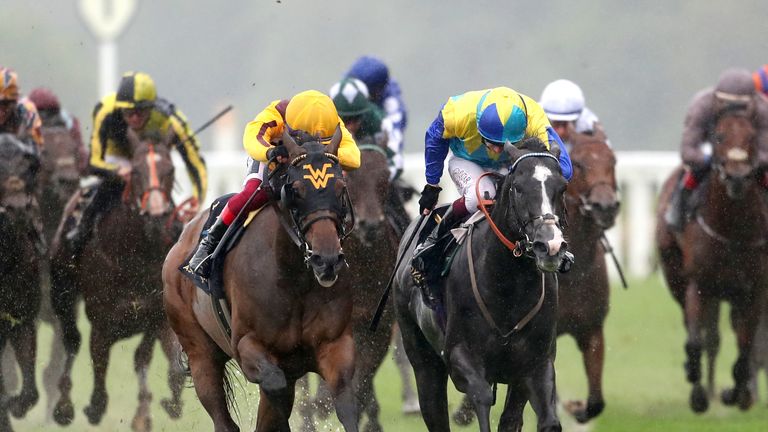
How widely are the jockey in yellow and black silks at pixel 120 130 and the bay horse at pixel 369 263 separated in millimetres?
1884

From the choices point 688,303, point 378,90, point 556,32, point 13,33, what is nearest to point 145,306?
point 378,90

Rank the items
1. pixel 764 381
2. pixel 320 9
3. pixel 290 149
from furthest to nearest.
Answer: pixel 320 9 → pixel 764 381 → pixel 290 149

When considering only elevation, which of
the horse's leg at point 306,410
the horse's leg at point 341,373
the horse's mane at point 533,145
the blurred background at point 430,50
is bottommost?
the blurred background at point 430,50

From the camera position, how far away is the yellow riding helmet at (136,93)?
10820 mm

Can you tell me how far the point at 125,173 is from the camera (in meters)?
10.6

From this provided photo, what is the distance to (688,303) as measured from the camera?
10805 mm

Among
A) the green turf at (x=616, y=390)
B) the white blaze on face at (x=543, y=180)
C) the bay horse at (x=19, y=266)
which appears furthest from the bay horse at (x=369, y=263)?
the white blaze on face at (x=543, y=180)

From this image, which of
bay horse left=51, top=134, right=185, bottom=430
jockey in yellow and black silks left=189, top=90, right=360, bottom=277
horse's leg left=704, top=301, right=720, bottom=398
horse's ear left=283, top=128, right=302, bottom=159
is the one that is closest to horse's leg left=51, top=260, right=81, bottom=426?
bay horse left=51, top=134, right=185, bottom=430

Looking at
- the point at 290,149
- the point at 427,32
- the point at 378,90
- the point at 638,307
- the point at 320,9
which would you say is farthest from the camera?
the point at 320,9

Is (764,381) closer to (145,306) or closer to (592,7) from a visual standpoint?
(145,306)

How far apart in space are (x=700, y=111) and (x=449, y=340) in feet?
14.6

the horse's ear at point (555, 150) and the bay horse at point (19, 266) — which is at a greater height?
the horse's ear at point (555, 150)

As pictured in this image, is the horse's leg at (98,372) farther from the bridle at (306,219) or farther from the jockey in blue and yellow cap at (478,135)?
the bridle at (306,219)

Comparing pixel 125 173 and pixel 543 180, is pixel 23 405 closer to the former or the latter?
pixel 125 173
